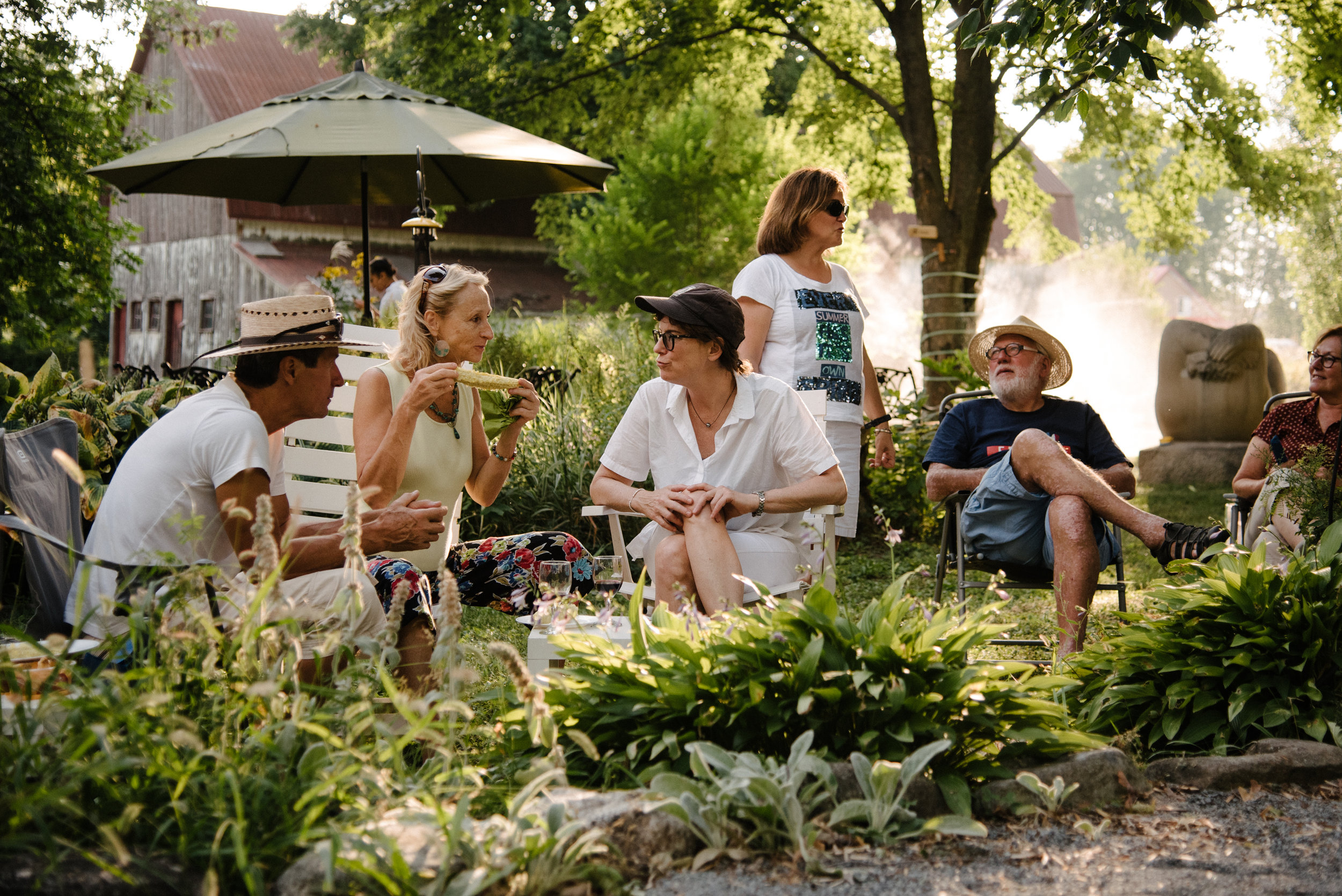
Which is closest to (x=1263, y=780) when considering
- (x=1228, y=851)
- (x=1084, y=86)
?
(x=1228, y=851)

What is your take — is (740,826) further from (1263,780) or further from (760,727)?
(1263,780)

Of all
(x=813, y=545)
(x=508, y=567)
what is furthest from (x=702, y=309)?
(x=508, y=567)

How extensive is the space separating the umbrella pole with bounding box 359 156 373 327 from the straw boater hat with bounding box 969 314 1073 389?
351 cm

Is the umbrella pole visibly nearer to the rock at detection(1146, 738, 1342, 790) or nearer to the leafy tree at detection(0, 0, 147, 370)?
the rock at detection(1146, 738, 1342, 790)

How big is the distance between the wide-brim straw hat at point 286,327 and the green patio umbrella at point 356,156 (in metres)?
3.21

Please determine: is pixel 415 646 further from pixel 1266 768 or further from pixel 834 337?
pixel 1266 768

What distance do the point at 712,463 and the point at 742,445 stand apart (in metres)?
0.11

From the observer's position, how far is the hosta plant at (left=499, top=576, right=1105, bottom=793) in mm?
2357

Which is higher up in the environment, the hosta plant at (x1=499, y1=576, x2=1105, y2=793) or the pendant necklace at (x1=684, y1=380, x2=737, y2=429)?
the pendant necklace at (x1=684, y1=380, x2=737, y2=429)

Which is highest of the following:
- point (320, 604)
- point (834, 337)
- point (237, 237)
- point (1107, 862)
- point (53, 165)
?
point (237, 237)

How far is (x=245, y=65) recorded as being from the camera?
25.7m

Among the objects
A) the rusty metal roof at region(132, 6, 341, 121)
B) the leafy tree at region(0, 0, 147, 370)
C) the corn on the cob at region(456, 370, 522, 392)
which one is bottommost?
the corn on the cob at region(456, 370, 522, 392)

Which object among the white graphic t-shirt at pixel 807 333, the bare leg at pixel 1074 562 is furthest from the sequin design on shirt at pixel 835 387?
the bare leg at pixel 1074 562

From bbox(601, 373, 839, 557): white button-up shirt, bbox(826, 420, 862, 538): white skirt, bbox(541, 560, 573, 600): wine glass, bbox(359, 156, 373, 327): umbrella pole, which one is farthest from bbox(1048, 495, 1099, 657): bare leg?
bbox(359, 156, 373, 327): umbrella pole
